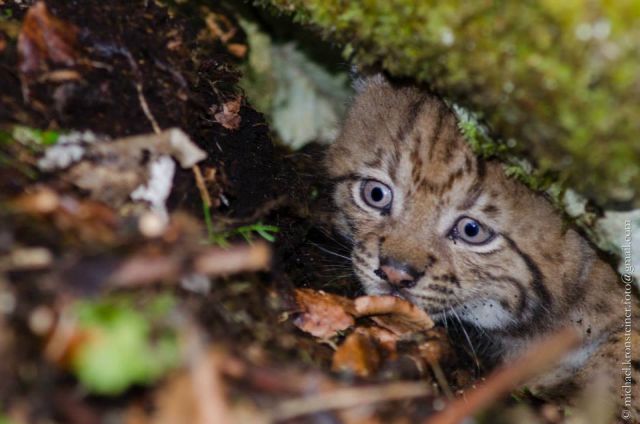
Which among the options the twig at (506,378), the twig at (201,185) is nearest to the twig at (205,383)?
the twig at (506,378)

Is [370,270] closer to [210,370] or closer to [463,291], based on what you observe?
[463,291]

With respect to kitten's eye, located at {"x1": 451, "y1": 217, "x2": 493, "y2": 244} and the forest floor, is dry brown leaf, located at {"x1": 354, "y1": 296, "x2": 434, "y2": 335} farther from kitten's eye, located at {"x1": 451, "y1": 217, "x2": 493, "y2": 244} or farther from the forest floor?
kitten's eye, located at {"x1": 451, "y1": 217, "x2": 493, "y2": 244}

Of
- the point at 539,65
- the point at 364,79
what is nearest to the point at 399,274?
the point at 364,79

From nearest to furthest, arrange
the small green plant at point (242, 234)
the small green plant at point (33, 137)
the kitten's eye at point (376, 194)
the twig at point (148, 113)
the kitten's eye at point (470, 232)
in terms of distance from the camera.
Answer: the small green plant at point (33, 137)
the small green plant at point (242, 234)
the twig at point (148, 113)
the kitten's eye at point (470, 232)
the kitten's eye at point (376, 194)

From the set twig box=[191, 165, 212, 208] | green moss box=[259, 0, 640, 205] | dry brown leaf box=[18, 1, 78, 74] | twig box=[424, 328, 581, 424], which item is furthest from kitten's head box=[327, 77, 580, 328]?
dry brown leaf box=[18, 1, 78, 74]

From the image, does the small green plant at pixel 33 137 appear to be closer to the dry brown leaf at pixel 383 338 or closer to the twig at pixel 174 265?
the twig at pixel 174 265

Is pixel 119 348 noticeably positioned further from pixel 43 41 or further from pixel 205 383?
pixel 43 41
